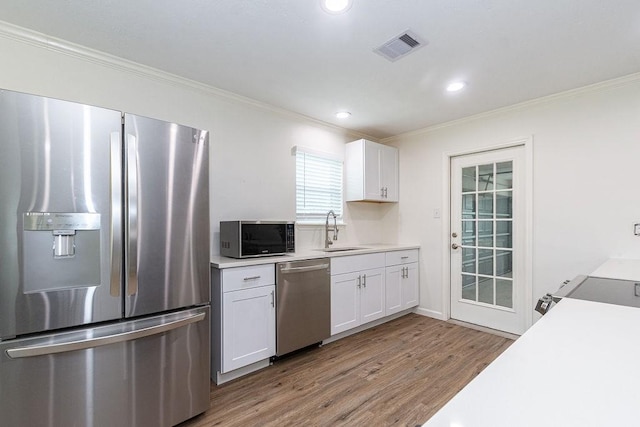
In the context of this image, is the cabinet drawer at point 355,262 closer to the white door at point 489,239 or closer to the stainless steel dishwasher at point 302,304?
the stainless steel dishwasher at point 302,304

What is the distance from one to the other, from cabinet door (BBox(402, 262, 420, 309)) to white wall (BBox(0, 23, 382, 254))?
2.51ft

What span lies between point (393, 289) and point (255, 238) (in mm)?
1862

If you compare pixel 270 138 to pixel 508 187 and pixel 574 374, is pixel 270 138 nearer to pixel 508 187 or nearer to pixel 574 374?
pixel 508 187

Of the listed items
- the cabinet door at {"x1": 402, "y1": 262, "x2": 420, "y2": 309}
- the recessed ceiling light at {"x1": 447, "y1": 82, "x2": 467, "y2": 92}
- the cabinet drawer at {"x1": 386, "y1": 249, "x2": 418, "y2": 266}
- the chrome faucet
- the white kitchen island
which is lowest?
the cabinet door at {"x1": 402, "y1": 262, "x2": 420, "y2": 309}

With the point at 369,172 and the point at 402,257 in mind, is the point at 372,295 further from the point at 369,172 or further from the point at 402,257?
the point at 369,172

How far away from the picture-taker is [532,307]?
3.04 meters

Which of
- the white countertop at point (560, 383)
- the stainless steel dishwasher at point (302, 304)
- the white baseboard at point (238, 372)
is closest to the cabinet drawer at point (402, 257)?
the stainless steel dishwasher at point (302, 304)

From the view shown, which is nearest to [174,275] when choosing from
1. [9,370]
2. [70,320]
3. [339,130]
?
[70,320]

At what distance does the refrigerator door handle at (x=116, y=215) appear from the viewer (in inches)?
61.4

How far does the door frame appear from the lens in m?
3.05

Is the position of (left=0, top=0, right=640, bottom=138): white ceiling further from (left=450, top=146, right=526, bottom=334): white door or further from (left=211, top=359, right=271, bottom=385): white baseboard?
(left=211, top=359, right=271, bottom=385): white baseboard

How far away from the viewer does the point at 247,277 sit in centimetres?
233

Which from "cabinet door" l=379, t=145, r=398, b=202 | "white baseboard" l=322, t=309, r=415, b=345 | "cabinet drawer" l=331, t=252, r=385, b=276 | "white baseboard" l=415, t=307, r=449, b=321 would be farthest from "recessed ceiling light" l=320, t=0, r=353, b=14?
"white baseboard" l=415, t=307, r=449, b=321

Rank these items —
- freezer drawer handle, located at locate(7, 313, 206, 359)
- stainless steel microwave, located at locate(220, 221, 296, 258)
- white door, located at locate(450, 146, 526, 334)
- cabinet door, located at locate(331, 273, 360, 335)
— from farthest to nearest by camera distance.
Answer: white door, located at locate(450, 146, 526, 334), cabinet door, located at locate(331, 273, 360, 335), stainless steel microwave, located at locate(220, 221, 296, 258), freezer drawer handle, located at locate(7, 313, 206, 359)
